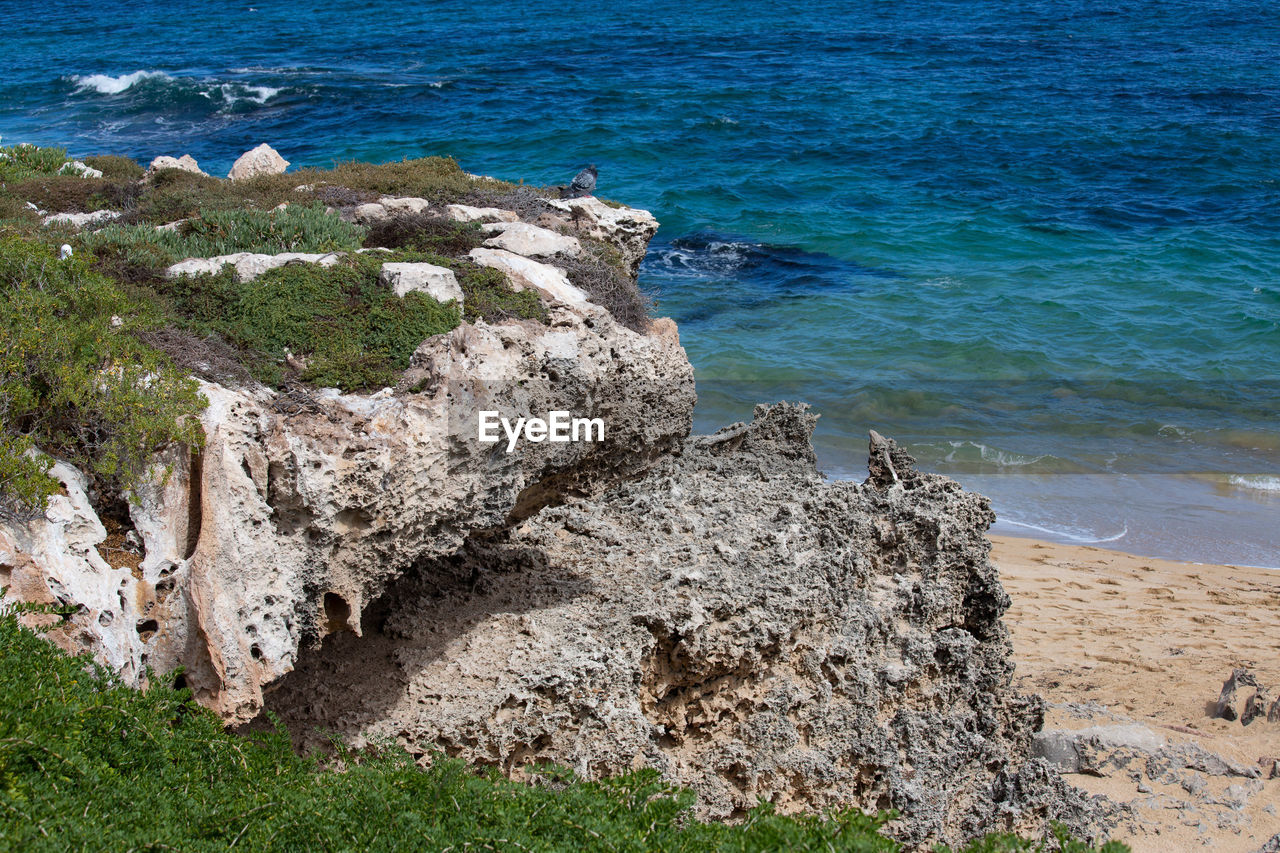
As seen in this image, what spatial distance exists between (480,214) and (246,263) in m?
2.34

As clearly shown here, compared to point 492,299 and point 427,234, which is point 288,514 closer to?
point 492,299

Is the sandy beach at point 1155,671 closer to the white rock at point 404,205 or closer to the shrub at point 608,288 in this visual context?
the shrub at point 608,288

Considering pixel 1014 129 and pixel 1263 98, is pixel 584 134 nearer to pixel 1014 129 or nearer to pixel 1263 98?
pixel 1014 129

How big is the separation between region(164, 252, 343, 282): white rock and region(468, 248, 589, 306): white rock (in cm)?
109

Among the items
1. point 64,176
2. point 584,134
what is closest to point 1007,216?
point 584,134

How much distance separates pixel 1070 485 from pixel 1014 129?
802 inches

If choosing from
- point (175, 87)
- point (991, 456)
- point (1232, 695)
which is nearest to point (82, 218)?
point (1232, 695)

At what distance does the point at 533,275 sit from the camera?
23.4 feet

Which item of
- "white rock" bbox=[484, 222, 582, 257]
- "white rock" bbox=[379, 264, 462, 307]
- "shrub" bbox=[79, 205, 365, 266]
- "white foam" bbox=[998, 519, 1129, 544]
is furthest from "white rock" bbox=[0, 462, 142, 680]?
"white foam" bbox=[998, 519, 1129, 544]

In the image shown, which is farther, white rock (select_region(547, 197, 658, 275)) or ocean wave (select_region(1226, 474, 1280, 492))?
ocean wave (select_region(1226, 474, 1280, 492))

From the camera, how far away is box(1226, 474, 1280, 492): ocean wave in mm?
14359

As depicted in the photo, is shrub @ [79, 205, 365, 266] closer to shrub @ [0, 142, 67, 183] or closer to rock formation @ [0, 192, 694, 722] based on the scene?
rock formation @ [0, 192, 694, 722]

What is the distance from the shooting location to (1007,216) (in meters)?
25.6

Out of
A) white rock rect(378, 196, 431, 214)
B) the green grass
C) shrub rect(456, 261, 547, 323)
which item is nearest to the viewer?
the green grass
